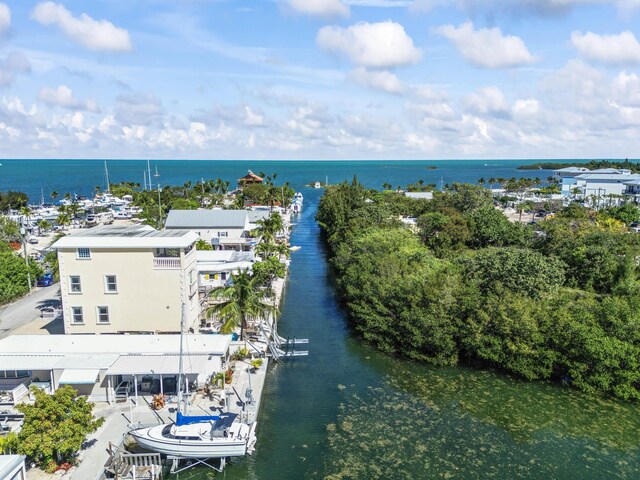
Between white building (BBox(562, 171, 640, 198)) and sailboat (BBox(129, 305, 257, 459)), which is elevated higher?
white building (BBox(562, 171, 640, 198))

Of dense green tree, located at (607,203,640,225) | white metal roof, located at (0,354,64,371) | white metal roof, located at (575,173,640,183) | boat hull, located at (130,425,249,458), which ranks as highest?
white metal roof, located at (575,173,640,183)

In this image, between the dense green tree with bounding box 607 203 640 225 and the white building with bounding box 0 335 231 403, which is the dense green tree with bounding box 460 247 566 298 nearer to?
the white building with bounding box 0 335 231 403

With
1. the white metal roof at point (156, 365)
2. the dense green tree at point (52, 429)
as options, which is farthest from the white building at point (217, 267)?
the dense green tree at point (52, 429)

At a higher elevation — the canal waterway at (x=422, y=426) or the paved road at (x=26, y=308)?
the paved road at (x=26, y=308)

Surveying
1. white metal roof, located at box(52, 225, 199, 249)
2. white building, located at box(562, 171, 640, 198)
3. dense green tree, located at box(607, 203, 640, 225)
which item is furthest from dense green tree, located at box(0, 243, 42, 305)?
white building, located at box(562, 171, 640, 198)

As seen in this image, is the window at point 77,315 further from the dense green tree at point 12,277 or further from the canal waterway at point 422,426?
the dense green tree at point 12,277

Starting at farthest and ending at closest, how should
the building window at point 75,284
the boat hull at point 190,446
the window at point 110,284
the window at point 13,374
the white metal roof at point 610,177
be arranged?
the white metal roof at point 610,177, the window at point 110,284, the building window at point 75,284, the window at point 13,374, the boat hull at point 190,446

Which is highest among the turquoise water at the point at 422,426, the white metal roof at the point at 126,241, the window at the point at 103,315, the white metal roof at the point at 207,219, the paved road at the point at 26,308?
the white metal roof at the point at 126,241

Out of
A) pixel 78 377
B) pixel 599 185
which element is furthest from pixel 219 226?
pixel 599 185
